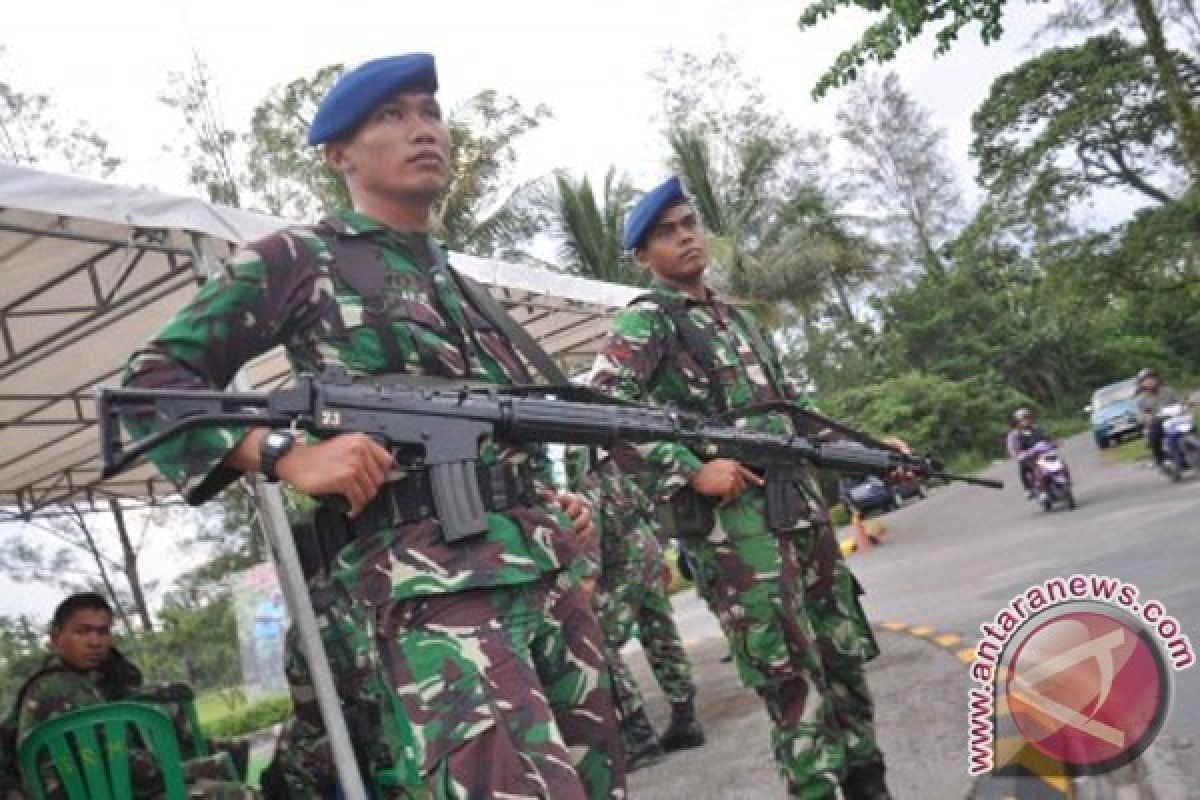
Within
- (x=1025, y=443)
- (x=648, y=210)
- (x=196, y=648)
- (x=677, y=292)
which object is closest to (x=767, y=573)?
(x=677, y=292)

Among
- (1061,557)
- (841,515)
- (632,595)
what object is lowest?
(841,515)

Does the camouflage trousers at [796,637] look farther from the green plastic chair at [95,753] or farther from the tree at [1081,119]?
the tree at [1081,119]

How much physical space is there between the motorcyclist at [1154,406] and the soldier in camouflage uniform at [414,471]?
37.7ft

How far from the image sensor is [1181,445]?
36.3ft

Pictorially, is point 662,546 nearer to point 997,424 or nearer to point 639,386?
point 639,386

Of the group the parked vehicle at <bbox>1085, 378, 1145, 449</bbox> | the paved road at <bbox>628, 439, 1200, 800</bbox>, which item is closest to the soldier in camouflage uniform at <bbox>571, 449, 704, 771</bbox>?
the paved road at <bbox>628, 439, 1200, 800</bbox>

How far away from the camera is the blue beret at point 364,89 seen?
6.61 feet

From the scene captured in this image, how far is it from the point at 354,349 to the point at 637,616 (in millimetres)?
3381

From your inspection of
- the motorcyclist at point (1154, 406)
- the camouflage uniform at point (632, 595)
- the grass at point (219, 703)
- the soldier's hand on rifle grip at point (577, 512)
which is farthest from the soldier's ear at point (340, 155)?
the grass at point (219, 703)

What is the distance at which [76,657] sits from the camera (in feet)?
13.5

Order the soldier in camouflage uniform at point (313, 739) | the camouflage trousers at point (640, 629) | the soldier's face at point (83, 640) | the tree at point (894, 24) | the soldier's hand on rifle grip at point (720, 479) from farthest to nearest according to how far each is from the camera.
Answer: the tree at point (894, 24) < the camouflage trousers at point (640, 629) < the soldier's face at point (83, 640) < the soldier in camouflage uniform at point (313, 739) < the soldier's hand on rifle grip at point (720, 479)

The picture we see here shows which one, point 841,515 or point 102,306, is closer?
point 102,306

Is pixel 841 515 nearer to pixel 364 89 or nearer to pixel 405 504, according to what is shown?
pixel 364 89

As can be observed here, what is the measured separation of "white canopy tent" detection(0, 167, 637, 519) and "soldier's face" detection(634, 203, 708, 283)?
69.5 inches
